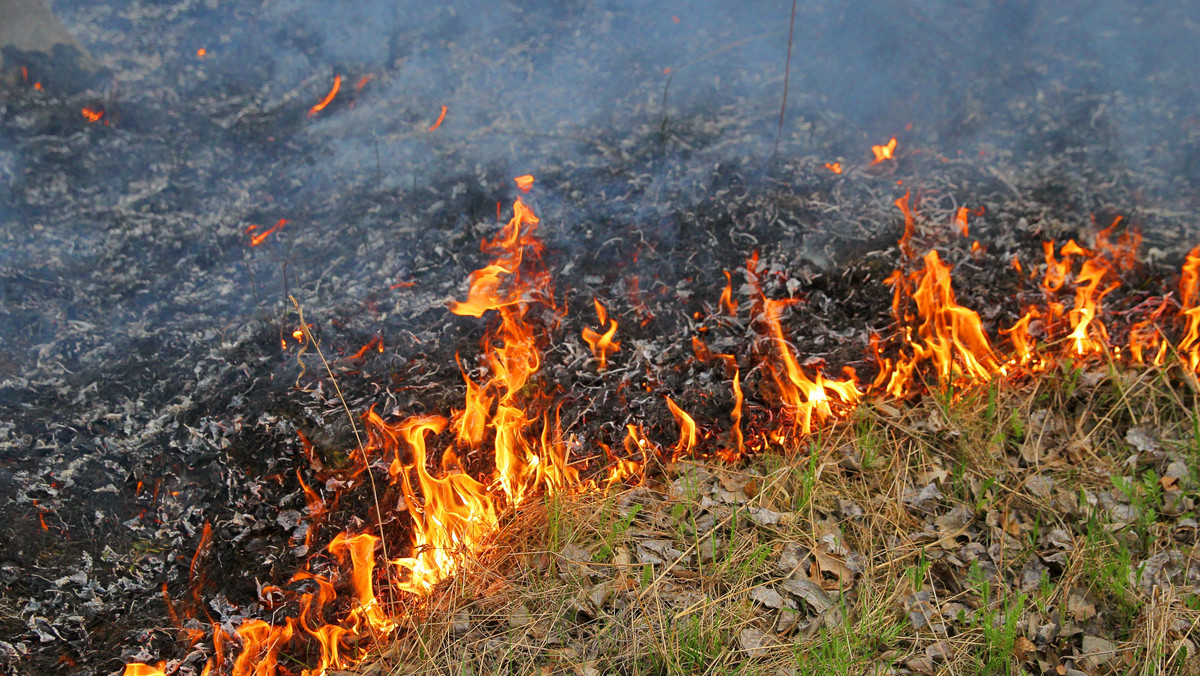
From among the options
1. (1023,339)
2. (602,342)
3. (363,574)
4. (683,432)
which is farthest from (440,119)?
(1023,339)

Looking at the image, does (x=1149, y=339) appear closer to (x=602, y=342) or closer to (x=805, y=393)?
(x=805, y=393)

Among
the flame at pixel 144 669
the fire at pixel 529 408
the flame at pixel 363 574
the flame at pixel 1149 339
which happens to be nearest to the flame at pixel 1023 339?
the fire at pixel 529 408

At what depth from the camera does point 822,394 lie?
139 inches

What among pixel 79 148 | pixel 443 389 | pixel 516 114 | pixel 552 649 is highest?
pixel 79 148

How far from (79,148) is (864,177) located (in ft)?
15.9

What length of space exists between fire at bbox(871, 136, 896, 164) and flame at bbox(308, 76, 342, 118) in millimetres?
3603

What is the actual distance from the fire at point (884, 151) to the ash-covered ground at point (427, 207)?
0.17 feet

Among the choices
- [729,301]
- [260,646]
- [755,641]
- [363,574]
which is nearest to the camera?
[755,641]

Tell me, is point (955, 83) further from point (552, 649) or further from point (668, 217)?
point (552, 649)

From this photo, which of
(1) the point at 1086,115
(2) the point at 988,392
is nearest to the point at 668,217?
(2) the point at 988,392

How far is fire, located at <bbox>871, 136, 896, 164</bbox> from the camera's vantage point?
4.88 metres

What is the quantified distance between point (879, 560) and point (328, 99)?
4.43 m

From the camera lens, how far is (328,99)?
5.19m

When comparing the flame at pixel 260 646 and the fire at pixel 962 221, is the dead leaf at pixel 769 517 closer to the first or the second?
the flame at pixel 260 646
